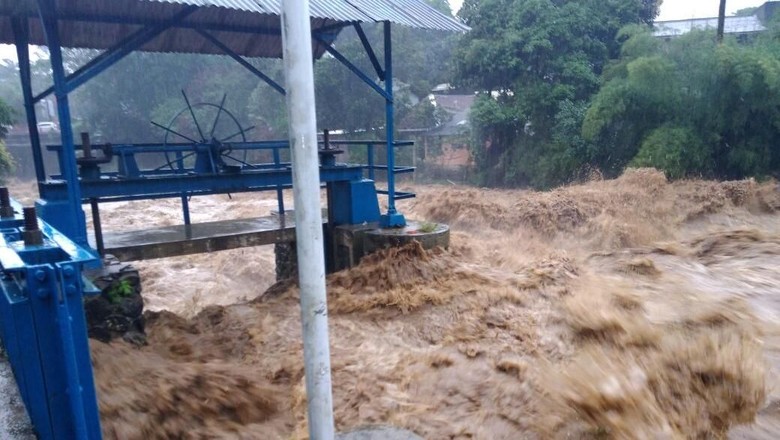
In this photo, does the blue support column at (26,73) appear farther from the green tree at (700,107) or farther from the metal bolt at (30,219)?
the green tree at (700,107)

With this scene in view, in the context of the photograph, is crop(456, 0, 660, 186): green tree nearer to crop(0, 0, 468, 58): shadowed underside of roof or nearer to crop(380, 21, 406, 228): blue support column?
crop(0, 0, 468, 58): shadowed underside of roof

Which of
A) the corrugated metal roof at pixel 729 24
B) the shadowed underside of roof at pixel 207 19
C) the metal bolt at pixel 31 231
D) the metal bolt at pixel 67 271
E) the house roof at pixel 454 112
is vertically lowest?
the metal bolt at pixel 67 271

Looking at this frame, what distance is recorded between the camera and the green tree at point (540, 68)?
2058 cm

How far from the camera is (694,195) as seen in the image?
14.5 meters

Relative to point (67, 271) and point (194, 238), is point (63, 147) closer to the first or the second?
point (194, 238)

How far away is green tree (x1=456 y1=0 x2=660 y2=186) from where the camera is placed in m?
20.6

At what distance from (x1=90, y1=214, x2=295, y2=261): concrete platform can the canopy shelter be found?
1214mm

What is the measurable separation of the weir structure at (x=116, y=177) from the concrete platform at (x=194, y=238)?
15 mm

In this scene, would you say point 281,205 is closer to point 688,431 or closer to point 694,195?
point 688,431

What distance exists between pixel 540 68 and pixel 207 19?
50.3ft

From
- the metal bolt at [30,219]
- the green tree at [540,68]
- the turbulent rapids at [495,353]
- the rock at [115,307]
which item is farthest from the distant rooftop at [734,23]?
the metal bolt at [30,219]

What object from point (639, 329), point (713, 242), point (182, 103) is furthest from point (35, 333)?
point (182, 103)

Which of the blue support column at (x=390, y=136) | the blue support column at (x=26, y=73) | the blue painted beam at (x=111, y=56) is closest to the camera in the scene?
the blue painted beam at (x=111, y=56)

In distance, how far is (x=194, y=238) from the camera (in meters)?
7.93
